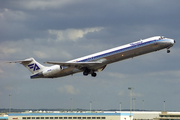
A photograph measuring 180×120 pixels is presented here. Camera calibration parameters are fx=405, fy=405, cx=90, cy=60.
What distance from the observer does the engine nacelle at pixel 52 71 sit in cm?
10079

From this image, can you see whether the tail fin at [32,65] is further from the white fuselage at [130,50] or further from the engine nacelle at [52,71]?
the white fuselage at [130,50]

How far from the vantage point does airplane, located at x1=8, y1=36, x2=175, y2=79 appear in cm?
8819

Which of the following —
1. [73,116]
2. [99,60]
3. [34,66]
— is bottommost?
[73,116]

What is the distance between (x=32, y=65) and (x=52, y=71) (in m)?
10.4

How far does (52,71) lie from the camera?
10219 cm

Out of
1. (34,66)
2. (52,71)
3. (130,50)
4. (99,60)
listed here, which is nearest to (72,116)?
(34,66)

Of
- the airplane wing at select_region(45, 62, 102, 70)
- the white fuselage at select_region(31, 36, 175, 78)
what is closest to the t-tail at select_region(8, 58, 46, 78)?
the airplane wing at select_region(45, 62, 102, 70)

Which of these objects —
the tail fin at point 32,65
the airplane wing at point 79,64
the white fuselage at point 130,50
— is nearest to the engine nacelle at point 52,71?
the airplane wing at point 79,64

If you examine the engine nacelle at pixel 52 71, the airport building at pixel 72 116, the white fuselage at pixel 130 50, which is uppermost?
the white fuselage at pixel 130 50

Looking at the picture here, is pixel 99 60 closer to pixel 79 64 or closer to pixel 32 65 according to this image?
pixel 79 64

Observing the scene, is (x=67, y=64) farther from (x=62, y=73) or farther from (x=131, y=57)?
(x=131, y=57)

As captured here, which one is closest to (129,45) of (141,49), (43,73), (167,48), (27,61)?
(141,49)

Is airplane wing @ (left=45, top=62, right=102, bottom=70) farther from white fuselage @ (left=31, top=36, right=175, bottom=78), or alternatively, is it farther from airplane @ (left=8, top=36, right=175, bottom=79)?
white fuselage @ (left=31, top=36, right=175, bottom=78)

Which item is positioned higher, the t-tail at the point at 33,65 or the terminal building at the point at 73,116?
the t-tail at the point at 33,65
